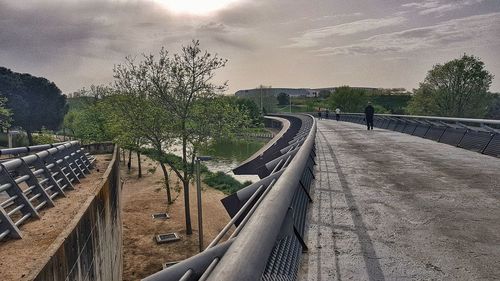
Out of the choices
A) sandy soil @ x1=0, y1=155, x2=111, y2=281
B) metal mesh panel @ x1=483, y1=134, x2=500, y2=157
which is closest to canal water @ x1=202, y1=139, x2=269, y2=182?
metal mesh panel @ x1=483, y1=134, x2=500, y2=157

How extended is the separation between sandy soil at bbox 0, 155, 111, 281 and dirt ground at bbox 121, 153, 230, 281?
8.83 m

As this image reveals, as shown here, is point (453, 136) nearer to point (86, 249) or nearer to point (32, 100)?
point (86, 249)

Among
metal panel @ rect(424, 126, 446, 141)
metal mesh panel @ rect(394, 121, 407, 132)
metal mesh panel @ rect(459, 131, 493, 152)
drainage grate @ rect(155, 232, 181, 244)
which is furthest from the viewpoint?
metal mesh panel @ rect(394, 121, 407, 132)

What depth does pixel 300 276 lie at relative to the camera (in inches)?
108

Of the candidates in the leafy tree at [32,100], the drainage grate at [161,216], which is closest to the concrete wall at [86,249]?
the drainage grate at [161,216]

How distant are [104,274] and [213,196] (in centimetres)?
2560

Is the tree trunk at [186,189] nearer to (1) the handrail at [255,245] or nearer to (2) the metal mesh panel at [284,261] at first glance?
(2) the metal mesh panel at [284,261]

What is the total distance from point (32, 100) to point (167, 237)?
6530 cm

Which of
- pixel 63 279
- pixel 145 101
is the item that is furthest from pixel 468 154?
pixel 145 101

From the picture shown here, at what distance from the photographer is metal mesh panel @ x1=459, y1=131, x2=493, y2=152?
1153 cm

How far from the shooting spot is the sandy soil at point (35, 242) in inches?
211

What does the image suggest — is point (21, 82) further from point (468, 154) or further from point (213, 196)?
point (468, 154)

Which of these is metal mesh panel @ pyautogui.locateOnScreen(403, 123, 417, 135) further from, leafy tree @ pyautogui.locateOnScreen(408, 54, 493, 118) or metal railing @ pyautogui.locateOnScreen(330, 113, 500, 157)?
leafy tree @ pyautogui.locateOnScreen(408, 54, 493, 118)

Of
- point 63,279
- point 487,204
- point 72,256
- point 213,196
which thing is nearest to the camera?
point 487,204
